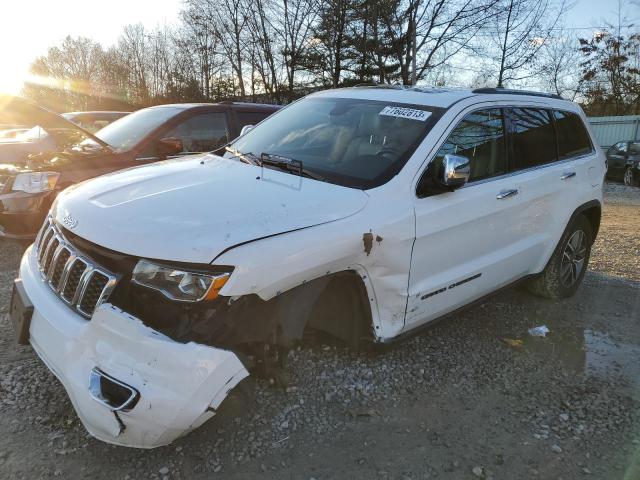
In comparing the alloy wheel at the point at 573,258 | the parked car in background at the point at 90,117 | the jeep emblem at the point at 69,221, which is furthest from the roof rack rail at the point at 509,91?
the parked car in background at the point at 90,117

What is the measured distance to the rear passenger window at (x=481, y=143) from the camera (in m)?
3.37

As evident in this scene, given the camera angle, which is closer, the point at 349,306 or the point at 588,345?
the point at 349,306

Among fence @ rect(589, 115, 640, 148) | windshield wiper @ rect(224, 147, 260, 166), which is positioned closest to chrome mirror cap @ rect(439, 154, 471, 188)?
windshield wiper @ rect(224, 147, 260, 166)

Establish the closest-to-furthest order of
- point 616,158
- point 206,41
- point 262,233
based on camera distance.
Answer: point 262,233, point 616,158, point 206,41

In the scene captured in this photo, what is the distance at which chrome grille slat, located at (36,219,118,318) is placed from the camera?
2.31 m

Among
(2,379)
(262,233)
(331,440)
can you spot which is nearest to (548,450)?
(331,440)

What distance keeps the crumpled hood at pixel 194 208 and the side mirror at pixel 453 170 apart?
51 centimetres

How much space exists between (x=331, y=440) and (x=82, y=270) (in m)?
1.48

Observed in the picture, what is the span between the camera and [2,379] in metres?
2.99

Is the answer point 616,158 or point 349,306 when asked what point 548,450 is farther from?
point 616,158

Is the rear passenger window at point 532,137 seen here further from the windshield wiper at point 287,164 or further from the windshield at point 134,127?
the windshield at point 134,127

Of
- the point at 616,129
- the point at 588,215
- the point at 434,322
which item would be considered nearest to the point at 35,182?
the point at 434,322

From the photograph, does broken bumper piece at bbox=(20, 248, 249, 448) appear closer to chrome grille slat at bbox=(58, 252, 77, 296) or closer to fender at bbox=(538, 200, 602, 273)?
chrome grille slat at bbox=(58, 252, 77, 296)

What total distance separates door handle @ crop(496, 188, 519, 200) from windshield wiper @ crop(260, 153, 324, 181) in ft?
4.34
